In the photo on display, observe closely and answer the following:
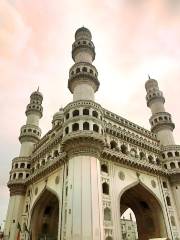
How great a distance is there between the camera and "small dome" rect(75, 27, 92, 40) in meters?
42.3

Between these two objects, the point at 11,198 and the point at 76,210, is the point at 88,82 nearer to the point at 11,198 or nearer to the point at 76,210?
the point at 76,210

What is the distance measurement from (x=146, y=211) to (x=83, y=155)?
49.4 feet

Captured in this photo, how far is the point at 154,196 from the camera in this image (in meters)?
33.9

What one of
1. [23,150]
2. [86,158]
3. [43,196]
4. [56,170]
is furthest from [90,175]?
Result: [23,150]

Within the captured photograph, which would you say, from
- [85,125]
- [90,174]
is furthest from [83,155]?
[85,125]

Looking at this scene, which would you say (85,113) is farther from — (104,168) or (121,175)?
(121,175)

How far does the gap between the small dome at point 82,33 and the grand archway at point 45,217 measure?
2521 cm

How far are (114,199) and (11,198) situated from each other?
18.2m

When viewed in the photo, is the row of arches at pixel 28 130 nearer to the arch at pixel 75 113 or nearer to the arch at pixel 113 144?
the arch at pixel 75 113

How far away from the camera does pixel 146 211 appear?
36.0 meters

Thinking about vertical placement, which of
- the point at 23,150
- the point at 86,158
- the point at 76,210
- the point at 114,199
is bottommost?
the point at 76,210

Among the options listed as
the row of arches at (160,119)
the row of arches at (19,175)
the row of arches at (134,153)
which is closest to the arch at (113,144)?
the row of arches at (134,153)

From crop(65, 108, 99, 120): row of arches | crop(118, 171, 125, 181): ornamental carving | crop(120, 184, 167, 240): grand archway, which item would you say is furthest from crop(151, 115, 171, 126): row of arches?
crop(65, 108, 99, 120): row of arches

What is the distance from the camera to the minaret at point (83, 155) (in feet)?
77.9
